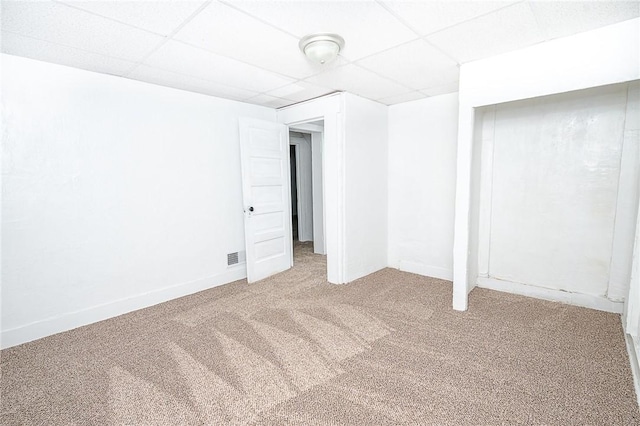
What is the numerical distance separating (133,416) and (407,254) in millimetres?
3344

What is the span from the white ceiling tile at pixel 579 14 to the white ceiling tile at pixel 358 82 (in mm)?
1326

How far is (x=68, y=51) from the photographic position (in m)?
2.21

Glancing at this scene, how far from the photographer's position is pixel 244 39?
2.07 metres

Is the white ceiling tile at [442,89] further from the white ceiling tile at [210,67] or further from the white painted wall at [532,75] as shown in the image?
the white ceiling tile at [210,67]

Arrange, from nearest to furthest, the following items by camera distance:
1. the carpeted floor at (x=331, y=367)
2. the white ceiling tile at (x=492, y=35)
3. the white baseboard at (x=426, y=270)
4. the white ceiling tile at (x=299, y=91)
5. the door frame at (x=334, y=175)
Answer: the carpeted floor at (x=331, y=367)
the white ceiling tile at (x=492, y=35)
the white ceiling tile at (x=299, y=91)
the door frame at (x=334, y=175)
the white baseboard at (x=426, y=270)

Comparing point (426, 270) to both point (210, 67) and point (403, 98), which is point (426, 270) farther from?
point (210, 67)

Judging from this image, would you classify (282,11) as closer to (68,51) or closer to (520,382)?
(68,51)

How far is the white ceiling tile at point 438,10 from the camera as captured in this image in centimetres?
169

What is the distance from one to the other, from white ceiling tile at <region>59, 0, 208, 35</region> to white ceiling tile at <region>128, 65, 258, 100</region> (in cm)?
83

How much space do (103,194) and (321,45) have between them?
2358 millimetres

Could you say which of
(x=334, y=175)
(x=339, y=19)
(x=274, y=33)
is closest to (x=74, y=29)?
(x=274, y=33)

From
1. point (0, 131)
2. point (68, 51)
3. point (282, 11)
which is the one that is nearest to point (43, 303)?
point (0, 131)

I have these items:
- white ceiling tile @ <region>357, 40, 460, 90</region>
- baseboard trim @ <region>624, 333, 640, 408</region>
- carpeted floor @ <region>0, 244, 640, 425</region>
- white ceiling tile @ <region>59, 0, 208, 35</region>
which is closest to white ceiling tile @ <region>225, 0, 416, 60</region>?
white ceiling tile @ <region>357, 40, 460, 90</region>

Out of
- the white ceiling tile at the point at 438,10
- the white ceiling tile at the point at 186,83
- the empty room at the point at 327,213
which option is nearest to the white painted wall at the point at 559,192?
the empty room at the point at 327,213
